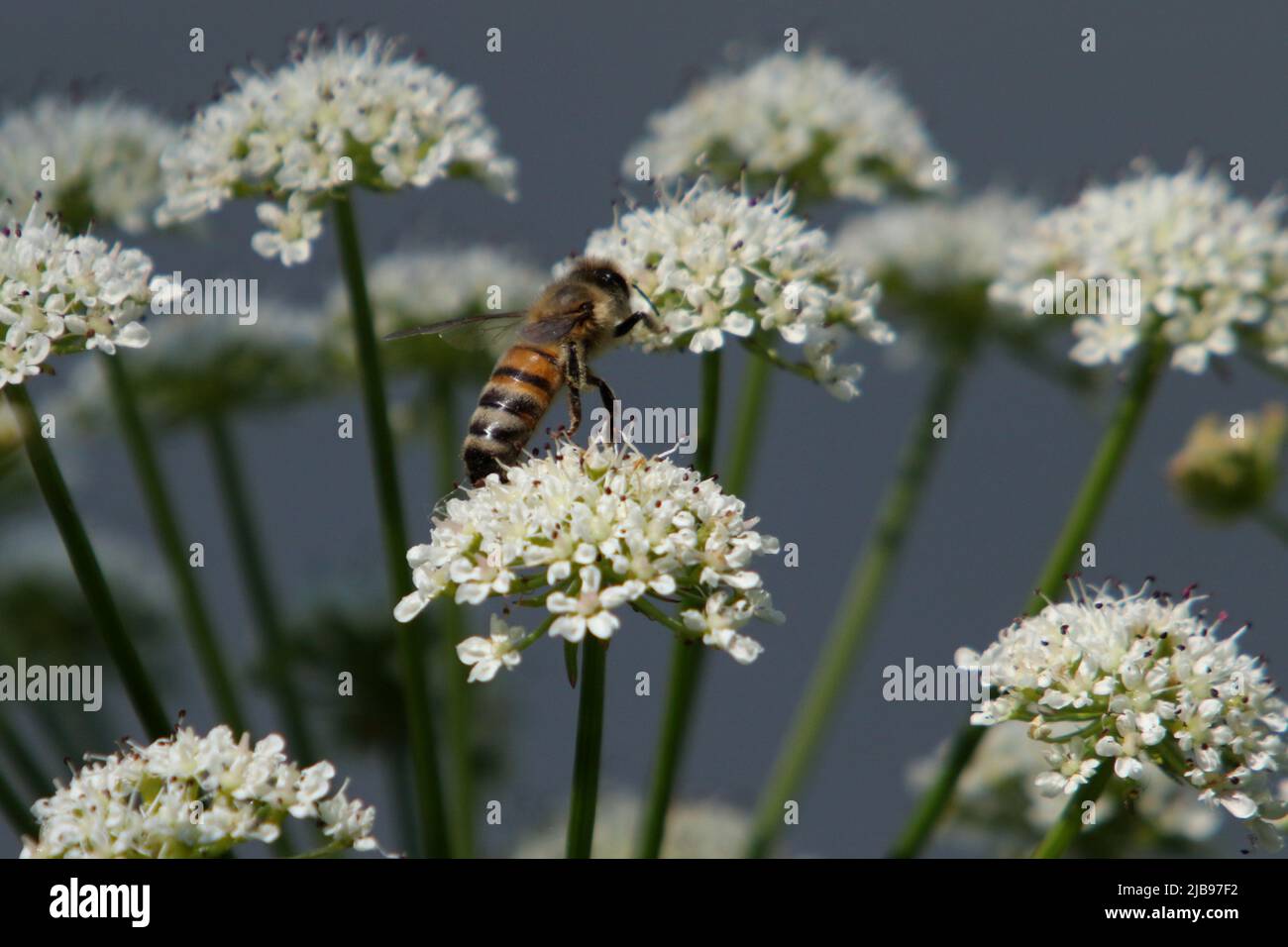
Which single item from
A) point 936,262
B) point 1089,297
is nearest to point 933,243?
point 936,262

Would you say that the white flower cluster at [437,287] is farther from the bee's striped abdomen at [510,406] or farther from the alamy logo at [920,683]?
the alamy logo at [920,683]

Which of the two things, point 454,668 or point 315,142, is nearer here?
point 315,142

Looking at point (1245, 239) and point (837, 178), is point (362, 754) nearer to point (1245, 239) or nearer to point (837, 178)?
point (837, 178)

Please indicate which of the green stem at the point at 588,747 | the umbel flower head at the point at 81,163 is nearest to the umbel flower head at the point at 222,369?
the umbel flower head at the point at 81,163

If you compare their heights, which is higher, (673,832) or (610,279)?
(610,279)

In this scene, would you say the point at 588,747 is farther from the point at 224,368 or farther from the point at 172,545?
the point at 224,368

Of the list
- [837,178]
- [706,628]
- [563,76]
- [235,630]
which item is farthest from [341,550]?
[706,628]

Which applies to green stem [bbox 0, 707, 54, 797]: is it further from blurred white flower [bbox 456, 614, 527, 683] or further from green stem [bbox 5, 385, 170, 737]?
blurred white flower [bbox 456, 614, 527, 683]
